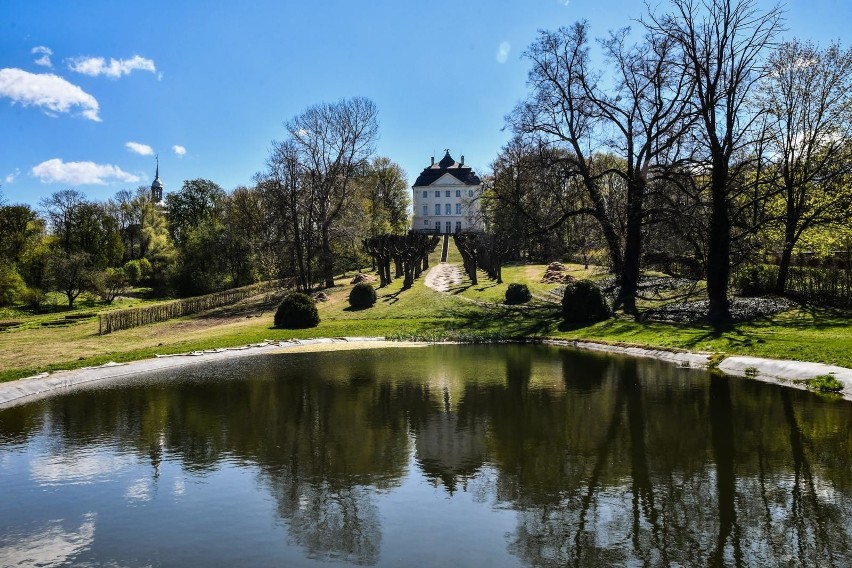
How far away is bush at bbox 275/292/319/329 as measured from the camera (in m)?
33.3

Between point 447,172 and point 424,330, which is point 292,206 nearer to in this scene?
point 424,330

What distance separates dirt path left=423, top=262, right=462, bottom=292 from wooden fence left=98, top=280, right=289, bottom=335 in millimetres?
13808

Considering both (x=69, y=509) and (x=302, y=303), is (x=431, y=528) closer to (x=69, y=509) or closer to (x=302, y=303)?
(x=69, y=509)

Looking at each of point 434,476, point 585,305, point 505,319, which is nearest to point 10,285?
point 505,319

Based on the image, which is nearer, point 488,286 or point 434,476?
point 434,476

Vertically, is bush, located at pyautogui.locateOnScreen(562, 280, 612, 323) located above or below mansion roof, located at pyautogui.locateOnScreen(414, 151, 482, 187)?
below

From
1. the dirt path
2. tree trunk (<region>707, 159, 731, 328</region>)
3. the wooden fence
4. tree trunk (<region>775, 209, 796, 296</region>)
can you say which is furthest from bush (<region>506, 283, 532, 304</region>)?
the wooden fence

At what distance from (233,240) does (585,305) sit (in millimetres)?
41455

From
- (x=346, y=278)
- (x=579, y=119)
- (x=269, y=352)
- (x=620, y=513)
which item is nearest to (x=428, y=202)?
(x=346, y=278)

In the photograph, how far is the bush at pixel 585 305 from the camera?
3008 cm

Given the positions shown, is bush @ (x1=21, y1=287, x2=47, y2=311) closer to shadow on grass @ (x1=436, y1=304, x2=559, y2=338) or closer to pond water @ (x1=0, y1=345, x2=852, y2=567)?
shadow on grass @ (x1=436, y1=304, x2=559, y2=338)

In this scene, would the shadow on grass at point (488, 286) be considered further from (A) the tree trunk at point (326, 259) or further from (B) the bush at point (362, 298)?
(A) the tree trunk at point (326, 259)

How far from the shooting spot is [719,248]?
27.5m

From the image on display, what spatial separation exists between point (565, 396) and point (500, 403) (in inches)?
73.5
